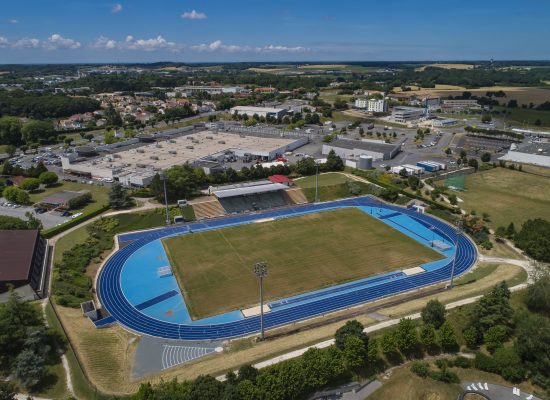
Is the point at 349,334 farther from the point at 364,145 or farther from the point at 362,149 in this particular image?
the point at 364,145

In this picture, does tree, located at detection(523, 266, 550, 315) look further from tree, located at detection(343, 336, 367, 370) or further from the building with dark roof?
the building with dark roof

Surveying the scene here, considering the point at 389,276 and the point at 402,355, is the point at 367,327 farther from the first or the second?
the point at 389,276

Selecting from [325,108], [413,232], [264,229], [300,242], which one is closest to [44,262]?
[264,229]

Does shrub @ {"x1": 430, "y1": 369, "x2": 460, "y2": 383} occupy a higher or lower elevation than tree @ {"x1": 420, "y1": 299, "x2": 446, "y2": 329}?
lower

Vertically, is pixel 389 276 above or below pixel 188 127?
below

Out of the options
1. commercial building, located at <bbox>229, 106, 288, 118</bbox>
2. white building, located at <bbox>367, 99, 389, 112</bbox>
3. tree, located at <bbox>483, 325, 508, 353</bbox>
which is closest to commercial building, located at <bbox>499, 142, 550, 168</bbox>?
white building, located at <bbox>367, 99, 389, 112</bbox>

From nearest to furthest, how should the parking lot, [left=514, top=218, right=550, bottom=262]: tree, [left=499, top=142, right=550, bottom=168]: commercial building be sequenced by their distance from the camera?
[left=514, top=218, right=550, bottom=262]: tree, the parking lot, [left=499, top=142, right=550, bottom=168]: commercial building
